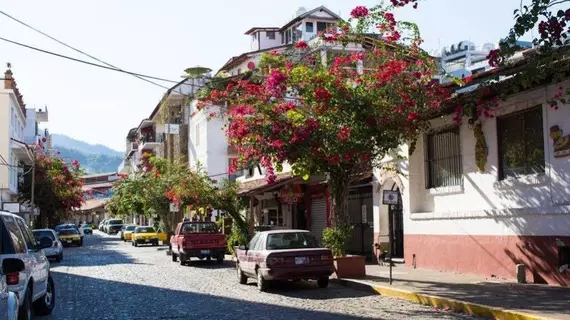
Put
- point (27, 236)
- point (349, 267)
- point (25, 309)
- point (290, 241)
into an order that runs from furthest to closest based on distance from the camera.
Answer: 1. point (349, 267)
2. point (290, 241)
3. point (27, 236)
4. point (25, 309)

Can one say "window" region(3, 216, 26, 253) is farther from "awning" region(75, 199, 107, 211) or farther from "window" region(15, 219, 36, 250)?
"awning" region(75, 199, 107, 211)

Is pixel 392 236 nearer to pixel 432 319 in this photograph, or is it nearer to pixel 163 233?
pixel 432 319

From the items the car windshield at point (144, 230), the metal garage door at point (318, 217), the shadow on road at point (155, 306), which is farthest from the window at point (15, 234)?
the car windshield at point (144, 230)

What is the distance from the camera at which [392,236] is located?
2362 centimetres

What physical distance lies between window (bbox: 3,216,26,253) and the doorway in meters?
14.9

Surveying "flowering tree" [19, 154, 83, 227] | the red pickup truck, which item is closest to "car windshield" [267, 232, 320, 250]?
the red pickup truck

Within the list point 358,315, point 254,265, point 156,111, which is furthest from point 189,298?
point 156,111

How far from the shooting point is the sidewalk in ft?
37.9

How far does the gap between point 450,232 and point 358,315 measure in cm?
765

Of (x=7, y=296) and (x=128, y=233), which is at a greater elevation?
(x=7, y=296)


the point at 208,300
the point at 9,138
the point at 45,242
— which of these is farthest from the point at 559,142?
the point at 9,138

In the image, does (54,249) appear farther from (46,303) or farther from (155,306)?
(46,303)

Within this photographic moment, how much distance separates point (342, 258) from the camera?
18500 millimetres

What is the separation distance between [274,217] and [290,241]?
1923 centimetres
